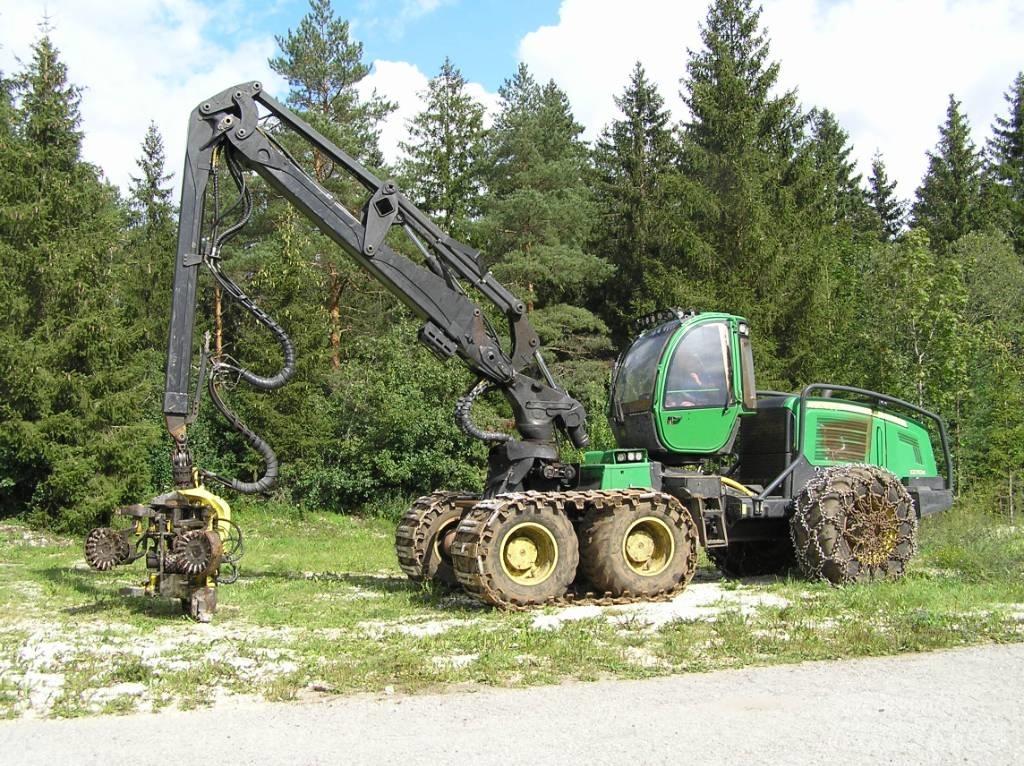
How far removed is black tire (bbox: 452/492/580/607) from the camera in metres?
8.84

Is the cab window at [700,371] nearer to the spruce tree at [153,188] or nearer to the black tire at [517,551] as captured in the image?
the black tire at [517,551]

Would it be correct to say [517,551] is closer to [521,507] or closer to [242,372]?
[521,507]

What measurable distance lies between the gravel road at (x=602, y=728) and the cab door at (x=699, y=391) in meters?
4.41

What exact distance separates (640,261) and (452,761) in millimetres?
29519

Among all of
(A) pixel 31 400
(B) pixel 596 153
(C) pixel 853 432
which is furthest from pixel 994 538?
(B) pixel 596 153

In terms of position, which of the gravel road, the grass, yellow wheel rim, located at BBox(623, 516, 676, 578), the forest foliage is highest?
the forest foliage

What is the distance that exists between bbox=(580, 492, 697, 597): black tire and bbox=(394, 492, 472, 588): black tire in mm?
1752

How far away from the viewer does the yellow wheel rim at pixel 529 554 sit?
9141 millimetres

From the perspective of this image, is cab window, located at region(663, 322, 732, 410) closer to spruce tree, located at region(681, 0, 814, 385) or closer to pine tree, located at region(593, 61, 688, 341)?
spruce tree, located at region(681, 0, 814, 385)

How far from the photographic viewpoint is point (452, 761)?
190 inches

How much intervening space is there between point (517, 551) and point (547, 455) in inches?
60.4

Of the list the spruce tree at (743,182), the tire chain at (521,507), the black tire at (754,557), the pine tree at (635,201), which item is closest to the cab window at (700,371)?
the tire chain at (521,507)

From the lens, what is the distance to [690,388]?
10.7 meters

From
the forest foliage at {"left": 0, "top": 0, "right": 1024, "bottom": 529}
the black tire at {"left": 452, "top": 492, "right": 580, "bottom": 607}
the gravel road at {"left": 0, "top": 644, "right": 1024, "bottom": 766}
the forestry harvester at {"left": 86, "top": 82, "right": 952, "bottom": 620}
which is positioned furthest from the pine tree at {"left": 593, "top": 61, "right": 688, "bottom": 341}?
the gravel road at {"left": 0, "top": 644, "right": 1024, "bottom": 766}
